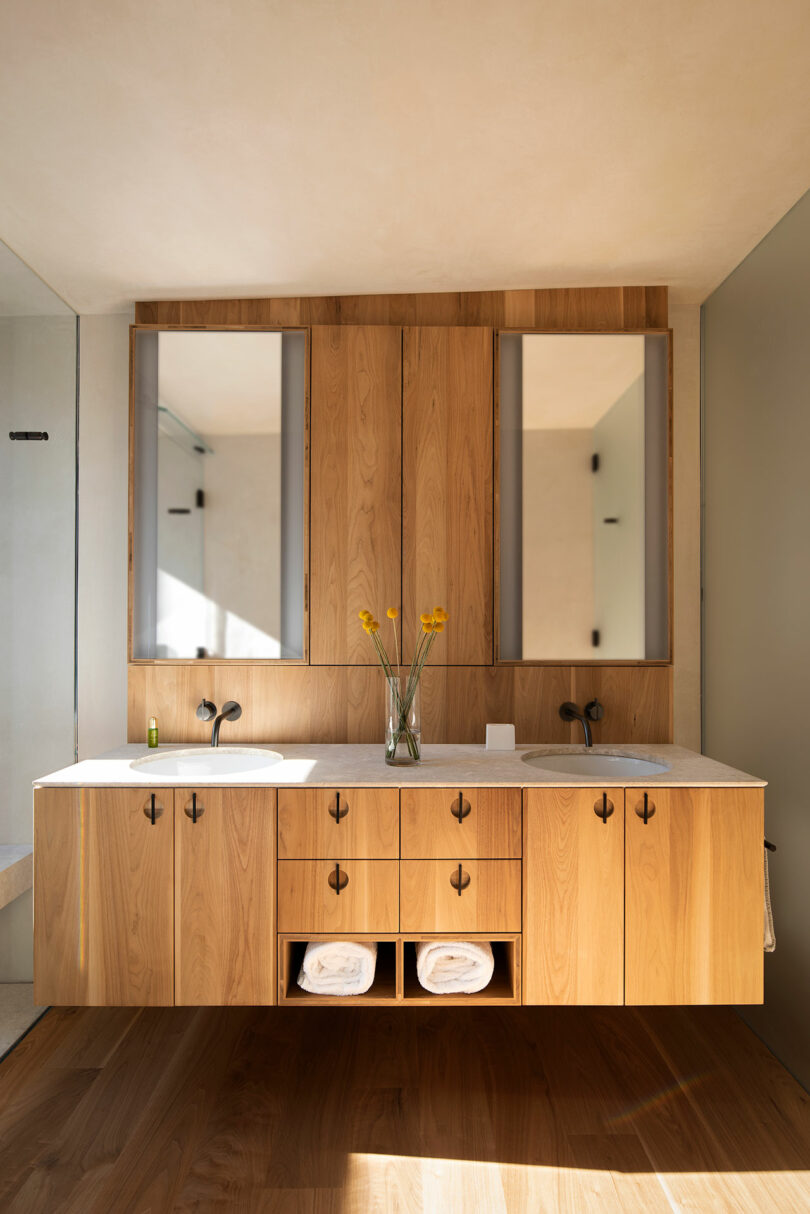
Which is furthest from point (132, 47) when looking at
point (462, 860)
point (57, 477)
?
point (462, 860)

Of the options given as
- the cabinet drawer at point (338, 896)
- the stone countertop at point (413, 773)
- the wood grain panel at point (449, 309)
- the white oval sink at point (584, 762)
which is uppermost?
the wood grain panel at point (449, 309)

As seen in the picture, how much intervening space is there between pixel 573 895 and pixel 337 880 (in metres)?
0.60

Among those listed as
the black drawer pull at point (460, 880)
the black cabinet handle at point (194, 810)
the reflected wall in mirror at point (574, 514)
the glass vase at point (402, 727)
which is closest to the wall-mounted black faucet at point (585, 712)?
the reflected wall in mirror at point (574, 514)

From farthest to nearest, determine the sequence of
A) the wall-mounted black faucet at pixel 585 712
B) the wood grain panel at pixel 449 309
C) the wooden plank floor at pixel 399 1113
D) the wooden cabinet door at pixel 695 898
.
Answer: the wood grain panel at pixel 449 309 → the wall-mounted black faucet at pixel 585 712 → the wooden cabinet door at pixel 695 898 → the wooden plank floor at pixel 399 1113

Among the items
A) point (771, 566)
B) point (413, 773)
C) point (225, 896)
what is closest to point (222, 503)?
point (413, 773)

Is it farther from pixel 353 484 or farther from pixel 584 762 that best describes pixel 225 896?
pixel 353 484

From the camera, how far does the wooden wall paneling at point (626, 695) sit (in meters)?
2.54

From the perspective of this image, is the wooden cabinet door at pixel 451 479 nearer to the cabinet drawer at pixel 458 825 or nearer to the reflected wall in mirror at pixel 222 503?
the reflected wall in mirror at pixel 222 503

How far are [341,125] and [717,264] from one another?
1298mm

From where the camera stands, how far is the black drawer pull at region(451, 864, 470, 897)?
197 cm

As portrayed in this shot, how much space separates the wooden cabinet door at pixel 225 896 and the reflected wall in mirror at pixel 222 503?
67cm

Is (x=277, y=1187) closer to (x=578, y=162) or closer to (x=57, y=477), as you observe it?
(x=57, y=477)

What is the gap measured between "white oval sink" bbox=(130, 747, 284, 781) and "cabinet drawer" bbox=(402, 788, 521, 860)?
0.60 meters

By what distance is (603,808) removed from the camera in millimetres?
1972
